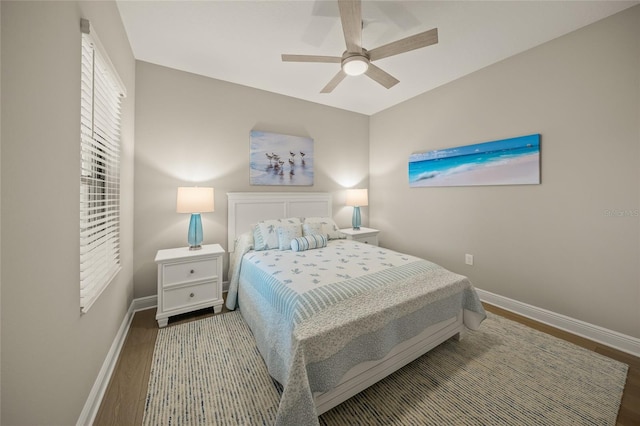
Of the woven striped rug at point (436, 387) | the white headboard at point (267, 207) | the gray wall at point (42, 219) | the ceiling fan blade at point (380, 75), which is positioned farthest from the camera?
the white headboard at point (267, 207)

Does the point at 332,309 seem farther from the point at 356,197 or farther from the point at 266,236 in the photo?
the point at 356,197

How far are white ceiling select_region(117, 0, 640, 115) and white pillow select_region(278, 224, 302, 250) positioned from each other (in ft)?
6.06

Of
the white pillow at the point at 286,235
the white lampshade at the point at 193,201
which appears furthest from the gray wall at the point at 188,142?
the white pillow at the point at 286,235

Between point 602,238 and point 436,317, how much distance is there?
1.71 m

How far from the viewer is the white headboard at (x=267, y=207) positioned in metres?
3.16

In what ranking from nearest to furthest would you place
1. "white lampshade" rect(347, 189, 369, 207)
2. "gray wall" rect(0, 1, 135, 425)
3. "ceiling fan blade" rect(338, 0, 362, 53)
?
"gray wall" rect(0, 1, 135, 425), "ceiling fan blade" rect(338, 0, 362, 53), "white lampshade" rect(347, 189, 369, 207)

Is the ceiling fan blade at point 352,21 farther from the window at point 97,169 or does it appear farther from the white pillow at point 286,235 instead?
the white pillow at point 286,235

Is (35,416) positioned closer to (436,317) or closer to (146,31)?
(436,317)

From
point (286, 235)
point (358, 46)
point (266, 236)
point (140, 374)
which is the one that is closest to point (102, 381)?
point (140, 374)

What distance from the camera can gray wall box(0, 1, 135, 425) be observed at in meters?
0.83

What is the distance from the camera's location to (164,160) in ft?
9.25

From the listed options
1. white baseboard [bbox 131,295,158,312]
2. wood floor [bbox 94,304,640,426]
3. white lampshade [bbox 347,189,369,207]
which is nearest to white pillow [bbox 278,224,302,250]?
wood floor [bbox 94,304,640,426]

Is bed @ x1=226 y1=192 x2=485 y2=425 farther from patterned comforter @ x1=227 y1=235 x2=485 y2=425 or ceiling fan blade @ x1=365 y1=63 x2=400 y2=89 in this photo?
ceiling fan blade @ x1=365 y1=63 x2=400 y2=89

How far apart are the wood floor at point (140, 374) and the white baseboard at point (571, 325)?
7 cm
